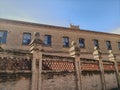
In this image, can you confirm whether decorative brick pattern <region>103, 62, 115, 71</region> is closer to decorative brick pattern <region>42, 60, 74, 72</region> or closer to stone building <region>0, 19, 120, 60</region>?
decorative brick pattern <region>42, 60, 74, 72</region>

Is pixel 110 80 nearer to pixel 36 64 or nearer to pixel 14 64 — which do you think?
pixel 36 64

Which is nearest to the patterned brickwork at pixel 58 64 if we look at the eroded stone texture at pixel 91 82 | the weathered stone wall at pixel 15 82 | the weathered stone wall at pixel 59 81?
the weathered stone wall at pixel 59 81

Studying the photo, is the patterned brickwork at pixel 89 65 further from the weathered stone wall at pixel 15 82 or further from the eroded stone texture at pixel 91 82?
the weathered stone wall at pixel 15 82

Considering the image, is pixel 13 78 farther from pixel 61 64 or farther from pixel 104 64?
pixel 104 64

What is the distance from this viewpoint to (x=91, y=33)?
21938 mm

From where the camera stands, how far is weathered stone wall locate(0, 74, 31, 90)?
5715mm

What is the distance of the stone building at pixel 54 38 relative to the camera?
16328 millimetres

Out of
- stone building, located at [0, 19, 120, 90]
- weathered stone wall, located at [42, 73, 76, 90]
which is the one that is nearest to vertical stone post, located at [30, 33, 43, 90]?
stone building, located at [0, 19, 120, 90]

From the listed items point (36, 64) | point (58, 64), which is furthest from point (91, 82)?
point (36, 64)

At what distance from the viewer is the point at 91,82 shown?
8.92m

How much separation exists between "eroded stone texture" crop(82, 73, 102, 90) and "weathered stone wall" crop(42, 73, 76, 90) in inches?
38.7

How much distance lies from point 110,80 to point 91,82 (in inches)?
102

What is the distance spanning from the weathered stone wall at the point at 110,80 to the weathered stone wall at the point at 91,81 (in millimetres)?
1041

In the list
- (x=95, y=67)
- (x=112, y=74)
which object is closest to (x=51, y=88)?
(x=95, y=67)
